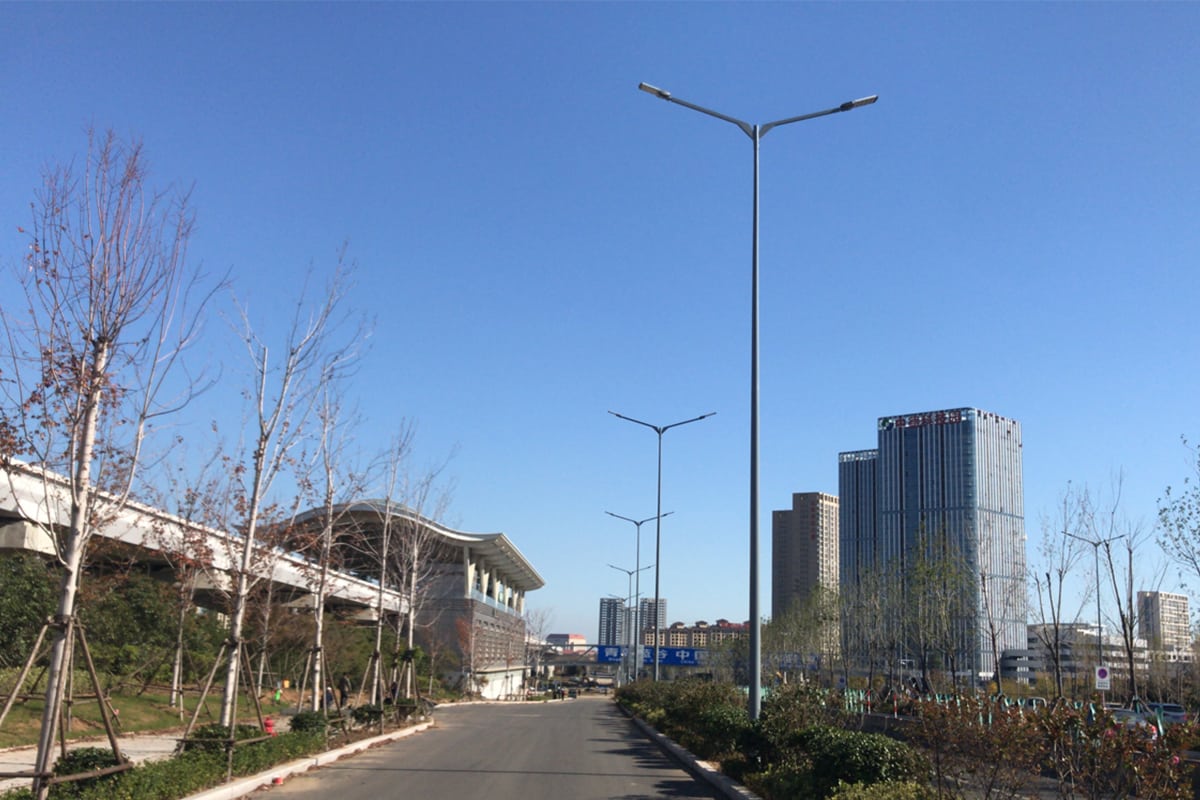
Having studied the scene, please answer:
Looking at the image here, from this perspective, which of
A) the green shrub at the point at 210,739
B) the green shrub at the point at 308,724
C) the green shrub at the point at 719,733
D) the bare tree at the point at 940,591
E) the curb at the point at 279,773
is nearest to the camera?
the curb at the point at 279,773

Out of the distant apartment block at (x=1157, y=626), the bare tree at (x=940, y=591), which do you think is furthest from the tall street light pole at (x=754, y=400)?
the distant apartment block at (x=1157, y=626)

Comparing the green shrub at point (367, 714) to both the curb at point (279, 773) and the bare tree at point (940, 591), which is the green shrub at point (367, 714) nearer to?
the curb at point (279, 773)

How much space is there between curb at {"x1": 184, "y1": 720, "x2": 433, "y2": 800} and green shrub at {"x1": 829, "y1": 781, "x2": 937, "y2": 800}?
798cm

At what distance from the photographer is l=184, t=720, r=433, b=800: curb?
45.3 ft

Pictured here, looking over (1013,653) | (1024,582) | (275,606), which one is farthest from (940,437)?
(275,606)

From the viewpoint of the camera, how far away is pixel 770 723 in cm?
1684

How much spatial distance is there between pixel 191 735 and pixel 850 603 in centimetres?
4273

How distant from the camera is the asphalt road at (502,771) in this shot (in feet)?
51.2

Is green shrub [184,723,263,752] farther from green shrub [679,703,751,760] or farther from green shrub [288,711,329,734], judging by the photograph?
green shrub [679,703,751,760]

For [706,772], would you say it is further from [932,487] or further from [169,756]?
[932,487]

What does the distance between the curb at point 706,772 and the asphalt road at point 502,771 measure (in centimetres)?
21

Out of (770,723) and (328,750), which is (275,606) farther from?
(770,723)

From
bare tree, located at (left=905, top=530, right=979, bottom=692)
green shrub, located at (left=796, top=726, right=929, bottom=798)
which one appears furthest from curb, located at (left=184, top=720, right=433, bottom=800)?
bare tree, located at (left=905, top=530, right=979, bottom=692)

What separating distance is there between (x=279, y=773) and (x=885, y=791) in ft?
32.8
